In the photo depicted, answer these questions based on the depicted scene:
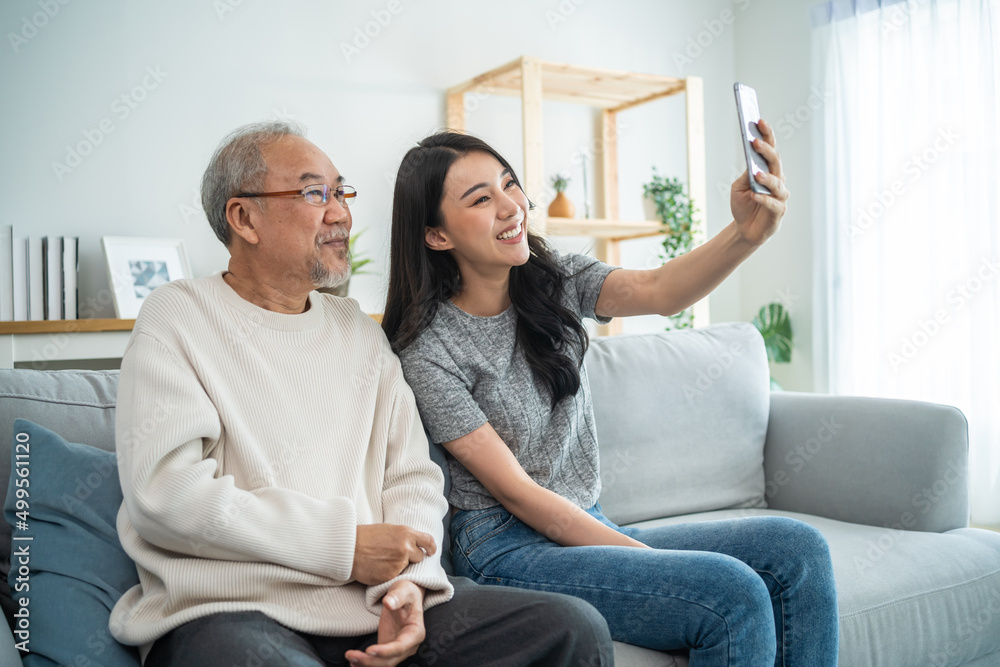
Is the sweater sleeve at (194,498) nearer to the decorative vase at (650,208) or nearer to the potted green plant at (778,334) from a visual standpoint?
the decorative vase at (650,208)

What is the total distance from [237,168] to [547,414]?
0.69m

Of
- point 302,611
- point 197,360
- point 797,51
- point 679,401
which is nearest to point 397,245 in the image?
point 197,360

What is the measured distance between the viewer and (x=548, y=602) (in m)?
1.11

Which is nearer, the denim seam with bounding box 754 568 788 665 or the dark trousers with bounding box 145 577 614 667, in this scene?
the dark trousers with bounding box 145 577 614 667

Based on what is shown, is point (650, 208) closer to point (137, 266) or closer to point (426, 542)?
point (137, 266)

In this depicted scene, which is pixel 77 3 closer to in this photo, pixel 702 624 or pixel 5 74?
pixel 5 74

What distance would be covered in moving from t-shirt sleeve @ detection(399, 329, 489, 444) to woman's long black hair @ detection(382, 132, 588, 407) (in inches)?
2.1

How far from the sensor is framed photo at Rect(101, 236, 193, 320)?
8.95ft

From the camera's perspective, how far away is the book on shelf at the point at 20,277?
254 centimetres

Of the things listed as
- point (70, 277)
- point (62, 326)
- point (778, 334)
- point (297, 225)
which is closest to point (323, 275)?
point (297, 225)

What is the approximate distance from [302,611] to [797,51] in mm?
3791

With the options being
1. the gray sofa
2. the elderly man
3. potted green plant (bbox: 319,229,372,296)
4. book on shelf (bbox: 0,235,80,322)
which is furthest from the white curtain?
book on shelf (bbox: 0,235,80,322)

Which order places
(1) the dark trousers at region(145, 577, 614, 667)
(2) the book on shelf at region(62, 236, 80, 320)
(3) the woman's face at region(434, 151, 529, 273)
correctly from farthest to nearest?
(2) the book on shelf at region(62, 236, 80, 320) → (3) the woman's face at region(434, 151, 529, 273) → (1) the dark trousers at region(145, 577, 614, 667)

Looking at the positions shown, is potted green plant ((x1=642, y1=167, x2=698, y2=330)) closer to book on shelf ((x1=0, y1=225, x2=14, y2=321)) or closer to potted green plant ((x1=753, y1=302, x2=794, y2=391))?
potted green plant ((x1=753, y1=302, x2=794, y2=391))
